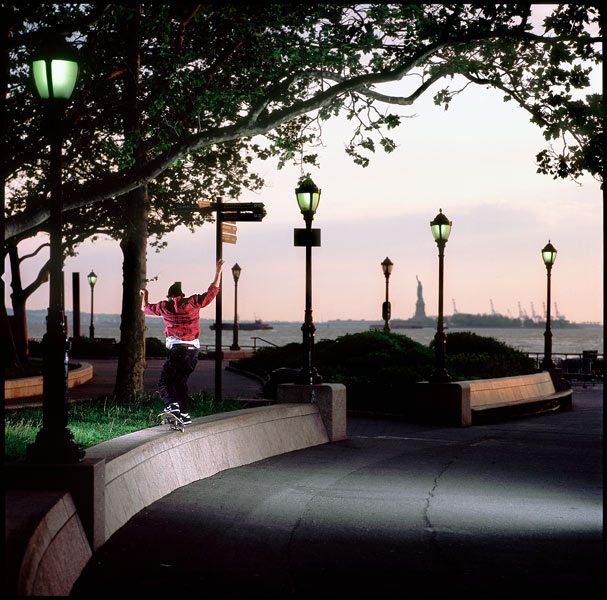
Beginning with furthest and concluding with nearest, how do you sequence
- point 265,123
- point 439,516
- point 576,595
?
point 265,123 < point 439,516 < point 576,595

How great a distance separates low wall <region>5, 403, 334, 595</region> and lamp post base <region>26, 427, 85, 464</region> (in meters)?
0.16

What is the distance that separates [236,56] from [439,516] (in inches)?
432

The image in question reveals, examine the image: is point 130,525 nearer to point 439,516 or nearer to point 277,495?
point 277,495

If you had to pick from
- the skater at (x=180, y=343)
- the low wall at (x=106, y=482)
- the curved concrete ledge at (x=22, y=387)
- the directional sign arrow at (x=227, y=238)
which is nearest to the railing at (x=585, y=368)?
the directional sign arrow at (x=227, y=238)

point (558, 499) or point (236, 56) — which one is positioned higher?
point (236, 56)

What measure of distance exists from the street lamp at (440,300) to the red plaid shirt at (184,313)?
877 centimetres

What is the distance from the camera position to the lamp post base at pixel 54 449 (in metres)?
7.17

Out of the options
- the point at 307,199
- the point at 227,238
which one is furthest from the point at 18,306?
the point at 307,199

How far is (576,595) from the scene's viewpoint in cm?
593

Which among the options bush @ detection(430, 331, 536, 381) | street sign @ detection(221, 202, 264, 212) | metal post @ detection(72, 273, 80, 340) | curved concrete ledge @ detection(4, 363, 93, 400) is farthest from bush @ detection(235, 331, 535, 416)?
metal post @ detection(72, 273, 80, 340)

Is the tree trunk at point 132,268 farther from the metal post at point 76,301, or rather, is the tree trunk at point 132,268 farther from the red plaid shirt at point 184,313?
the metal post at point 76,301

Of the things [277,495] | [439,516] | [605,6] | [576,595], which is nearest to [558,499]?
[439,516]

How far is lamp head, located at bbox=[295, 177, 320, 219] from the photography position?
15.1 metres

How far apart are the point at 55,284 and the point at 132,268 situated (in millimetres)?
10039
